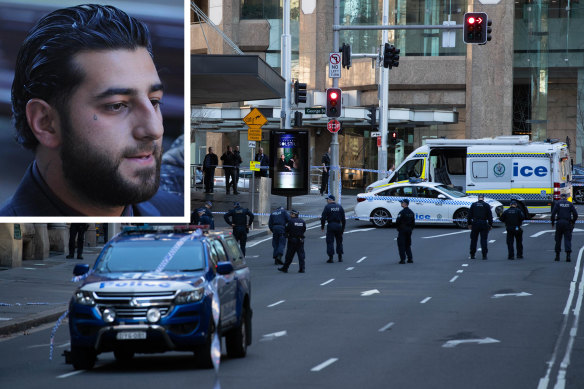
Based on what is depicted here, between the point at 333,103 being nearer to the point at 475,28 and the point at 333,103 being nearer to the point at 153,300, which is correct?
the point at 475,28

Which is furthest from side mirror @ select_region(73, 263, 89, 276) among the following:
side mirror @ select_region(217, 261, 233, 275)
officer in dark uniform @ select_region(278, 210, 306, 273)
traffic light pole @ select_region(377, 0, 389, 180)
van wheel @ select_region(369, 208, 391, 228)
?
traffic light pole @ select_region(377, 0, 389, 180)

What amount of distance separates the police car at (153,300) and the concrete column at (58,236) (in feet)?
54.5

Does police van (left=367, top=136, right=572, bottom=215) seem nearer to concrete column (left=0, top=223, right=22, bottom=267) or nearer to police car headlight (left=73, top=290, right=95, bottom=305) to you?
concrete column (left=0, top=223, right=22, bottom=267)

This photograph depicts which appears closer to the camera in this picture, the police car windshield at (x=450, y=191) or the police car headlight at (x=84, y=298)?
the police car headlight at (x=84, y=298)

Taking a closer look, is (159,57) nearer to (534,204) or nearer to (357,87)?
(534,204)

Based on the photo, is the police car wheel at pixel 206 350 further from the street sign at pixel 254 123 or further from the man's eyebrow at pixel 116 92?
the street sign at pixel 254 123

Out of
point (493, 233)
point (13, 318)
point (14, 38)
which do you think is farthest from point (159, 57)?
point (493, 233)

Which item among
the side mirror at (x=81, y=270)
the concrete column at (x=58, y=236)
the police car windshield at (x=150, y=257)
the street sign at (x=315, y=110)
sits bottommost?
the concrete column at (x=58, y=236)

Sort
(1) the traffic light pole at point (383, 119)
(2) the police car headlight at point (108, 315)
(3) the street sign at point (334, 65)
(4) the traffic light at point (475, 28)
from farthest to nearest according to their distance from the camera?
(1) the traffic light pole at point (383, 119) < (3) the street sign at point (334, 65) < (4) the traffic light at point (475, 28) < (2) the police car headlight at point (108, 315)

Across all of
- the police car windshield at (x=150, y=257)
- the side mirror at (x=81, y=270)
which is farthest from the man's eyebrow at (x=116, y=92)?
the side mirror at (x=81, y=270)

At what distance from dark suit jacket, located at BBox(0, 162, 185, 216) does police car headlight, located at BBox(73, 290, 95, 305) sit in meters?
5.36

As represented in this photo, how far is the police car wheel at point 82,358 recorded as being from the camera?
13.3 m

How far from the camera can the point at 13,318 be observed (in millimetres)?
18891

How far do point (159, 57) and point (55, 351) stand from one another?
5.64 m
